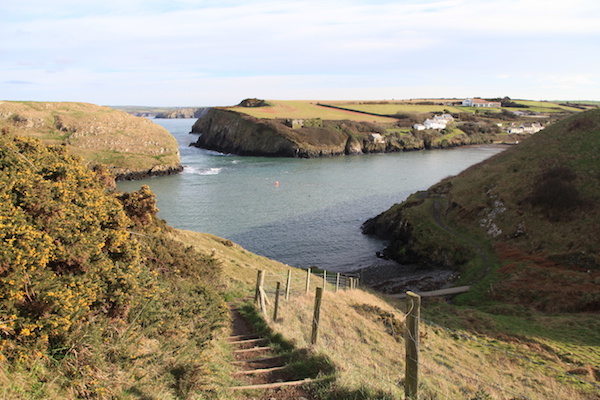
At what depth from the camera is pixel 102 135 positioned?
96125 millimetres

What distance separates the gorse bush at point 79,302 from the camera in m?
6.74

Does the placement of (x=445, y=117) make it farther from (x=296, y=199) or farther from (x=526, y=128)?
(x=296, y=199)

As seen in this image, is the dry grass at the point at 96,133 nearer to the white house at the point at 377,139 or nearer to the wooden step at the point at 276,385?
the white house at the point at 377,139

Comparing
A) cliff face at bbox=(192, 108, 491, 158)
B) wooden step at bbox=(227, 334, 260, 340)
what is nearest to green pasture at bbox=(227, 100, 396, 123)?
cliff face at bbox=(192, 108, 491, 158)

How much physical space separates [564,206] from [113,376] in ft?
129

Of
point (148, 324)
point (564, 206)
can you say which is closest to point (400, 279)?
point (564, 206)

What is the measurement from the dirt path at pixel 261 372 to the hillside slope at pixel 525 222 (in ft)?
69.1

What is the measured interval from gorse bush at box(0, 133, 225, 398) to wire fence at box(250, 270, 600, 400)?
3349 millimetres

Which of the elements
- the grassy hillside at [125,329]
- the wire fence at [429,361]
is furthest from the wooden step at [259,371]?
Result: the wire fence at [429,361]

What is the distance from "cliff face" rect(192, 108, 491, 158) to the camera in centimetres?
13025

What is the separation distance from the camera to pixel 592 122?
5022 centimetres

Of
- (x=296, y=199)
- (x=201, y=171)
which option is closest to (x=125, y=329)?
(x=296, y=199)

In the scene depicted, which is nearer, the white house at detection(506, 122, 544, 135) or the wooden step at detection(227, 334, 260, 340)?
the wooden step at detection(227, 334, 260, 340)

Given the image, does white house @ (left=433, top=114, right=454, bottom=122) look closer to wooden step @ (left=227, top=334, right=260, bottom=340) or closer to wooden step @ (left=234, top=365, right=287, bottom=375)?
wooden step @ (left=227, top=334, right=260, bottom=340)
